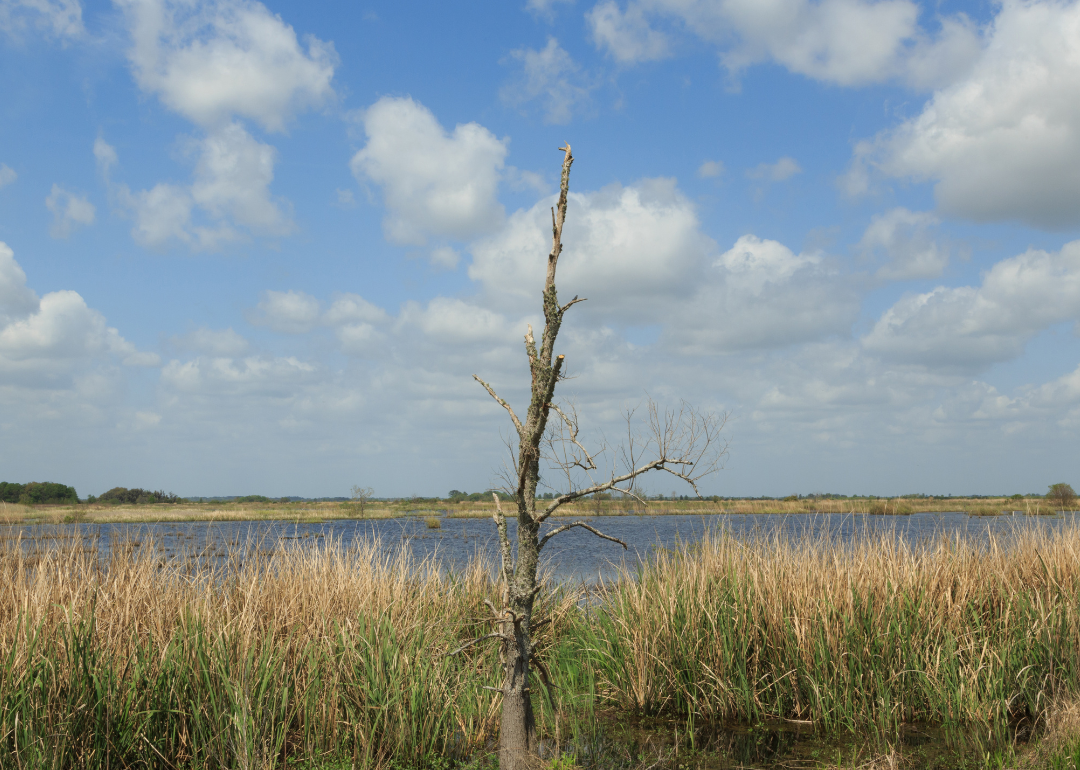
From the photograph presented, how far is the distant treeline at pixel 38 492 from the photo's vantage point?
8094 centimetres

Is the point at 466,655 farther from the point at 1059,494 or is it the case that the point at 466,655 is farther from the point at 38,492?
the point at 38,492

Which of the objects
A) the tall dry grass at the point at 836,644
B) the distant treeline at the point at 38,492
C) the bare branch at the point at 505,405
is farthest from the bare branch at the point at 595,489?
the distant treeline at the point at 38,492

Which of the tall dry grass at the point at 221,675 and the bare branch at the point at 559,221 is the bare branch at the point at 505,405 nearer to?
the bare branch at the point at 559,221

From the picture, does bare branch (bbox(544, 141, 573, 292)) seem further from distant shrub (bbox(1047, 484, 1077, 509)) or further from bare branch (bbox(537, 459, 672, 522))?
distant shrub (bbox(1047, 484, 1077, 509))

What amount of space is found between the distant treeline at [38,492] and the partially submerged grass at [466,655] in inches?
3663

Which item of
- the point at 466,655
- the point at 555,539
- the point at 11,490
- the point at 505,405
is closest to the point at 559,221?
the point at 505,405

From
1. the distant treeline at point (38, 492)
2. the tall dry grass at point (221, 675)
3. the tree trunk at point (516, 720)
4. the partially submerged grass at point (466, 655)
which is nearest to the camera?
the tall dry grass at point (221, 675)

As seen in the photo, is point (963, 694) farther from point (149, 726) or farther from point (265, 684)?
point (149, 726)

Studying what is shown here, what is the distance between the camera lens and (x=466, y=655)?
770cm

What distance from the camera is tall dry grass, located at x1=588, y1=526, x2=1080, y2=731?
5945mm

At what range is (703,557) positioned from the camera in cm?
719

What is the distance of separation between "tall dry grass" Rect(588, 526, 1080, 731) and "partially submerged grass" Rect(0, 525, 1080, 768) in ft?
0.08

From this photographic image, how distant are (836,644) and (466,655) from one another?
3980 mm

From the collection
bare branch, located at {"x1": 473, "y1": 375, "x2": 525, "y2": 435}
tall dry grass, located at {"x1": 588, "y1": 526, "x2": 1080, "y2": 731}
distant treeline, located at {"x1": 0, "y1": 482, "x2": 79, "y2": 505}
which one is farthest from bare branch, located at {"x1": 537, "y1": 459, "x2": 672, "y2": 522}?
distant treeline, located at {"x1": 0, "y1": 482, "x2": 79, "y2": 505}
